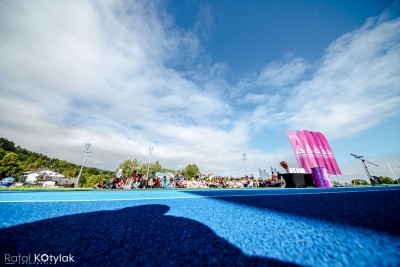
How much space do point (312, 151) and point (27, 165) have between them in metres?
138

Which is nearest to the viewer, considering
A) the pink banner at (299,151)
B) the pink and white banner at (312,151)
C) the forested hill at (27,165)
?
the pink banner at (299,151)

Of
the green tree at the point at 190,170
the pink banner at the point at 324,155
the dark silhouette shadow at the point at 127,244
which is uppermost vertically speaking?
the green tree at the point at 190,170

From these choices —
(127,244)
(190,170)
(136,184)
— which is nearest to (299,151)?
(136,184)

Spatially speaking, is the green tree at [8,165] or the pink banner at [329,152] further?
the green tree at [8,165]

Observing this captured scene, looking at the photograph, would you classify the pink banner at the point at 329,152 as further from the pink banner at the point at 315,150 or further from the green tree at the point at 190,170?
the green tree at the point at 190,170

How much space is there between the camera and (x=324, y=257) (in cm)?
88

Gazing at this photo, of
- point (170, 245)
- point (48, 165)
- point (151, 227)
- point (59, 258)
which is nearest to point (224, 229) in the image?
point (170, 245)

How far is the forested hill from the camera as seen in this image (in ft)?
161

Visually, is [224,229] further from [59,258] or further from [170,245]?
[59,258]

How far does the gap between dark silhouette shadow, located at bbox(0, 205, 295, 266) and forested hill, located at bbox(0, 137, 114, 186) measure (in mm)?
72712

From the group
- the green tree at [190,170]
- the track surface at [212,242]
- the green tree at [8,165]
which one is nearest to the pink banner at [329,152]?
the track surface at [212,242]

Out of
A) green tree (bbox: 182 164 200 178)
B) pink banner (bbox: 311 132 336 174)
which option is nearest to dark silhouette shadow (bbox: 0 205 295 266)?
pink banner (bbox: 311 132 336 174)

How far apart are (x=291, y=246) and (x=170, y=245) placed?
2.50 feet

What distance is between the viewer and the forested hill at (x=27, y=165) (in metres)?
48.9
